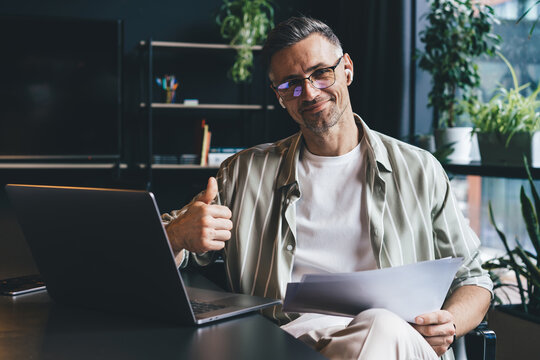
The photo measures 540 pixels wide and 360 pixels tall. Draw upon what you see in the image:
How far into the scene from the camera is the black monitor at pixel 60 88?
4.06 metres

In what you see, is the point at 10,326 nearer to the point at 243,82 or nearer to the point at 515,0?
the point at 515,0

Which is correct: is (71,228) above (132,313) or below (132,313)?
above

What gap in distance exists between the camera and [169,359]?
760mm

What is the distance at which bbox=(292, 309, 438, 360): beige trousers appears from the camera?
93cm

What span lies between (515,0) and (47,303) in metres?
2.83

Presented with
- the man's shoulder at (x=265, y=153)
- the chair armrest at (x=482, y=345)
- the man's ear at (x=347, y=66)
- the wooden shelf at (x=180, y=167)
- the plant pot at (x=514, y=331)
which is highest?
the man's ear at (x=347, y=66)

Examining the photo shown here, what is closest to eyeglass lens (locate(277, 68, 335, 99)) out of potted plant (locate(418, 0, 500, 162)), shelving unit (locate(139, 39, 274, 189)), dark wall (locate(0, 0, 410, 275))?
potted plant (locate(418, 0, 500, 162))

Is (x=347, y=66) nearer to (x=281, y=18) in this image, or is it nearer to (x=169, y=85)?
(x=169, y=85)

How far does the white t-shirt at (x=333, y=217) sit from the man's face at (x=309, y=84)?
107mm

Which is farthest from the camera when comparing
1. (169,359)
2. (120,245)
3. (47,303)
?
(47,303)

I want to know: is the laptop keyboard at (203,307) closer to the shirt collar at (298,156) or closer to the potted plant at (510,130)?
the shirt collar at (298,156)

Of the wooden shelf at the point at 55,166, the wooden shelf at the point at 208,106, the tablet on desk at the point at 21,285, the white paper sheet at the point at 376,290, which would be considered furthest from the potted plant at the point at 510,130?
the wooden shelf at the point at 55,166

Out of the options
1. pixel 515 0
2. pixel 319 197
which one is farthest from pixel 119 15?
pixel 319 197

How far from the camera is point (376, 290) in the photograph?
39.6 inches
